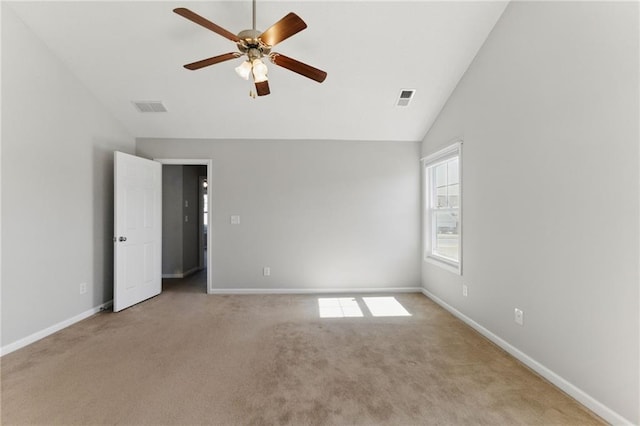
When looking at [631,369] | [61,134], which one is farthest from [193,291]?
[631,369]

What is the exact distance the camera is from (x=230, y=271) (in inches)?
179

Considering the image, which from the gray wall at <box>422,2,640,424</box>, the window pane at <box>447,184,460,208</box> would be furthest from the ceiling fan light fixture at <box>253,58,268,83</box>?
the window pane at <box>447,184,460,208</box>

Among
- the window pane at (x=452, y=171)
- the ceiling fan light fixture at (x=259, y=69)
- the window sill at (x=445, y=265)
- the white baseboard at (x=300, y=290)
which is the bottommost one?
the white baseboard at (x=300, y=290)

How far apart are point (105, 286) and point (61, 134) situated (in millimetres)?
1891

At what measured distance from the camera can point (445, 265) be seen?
152 inches

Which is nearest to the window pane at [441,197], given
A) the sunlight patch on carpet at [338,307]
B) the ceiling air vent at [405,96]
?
the ceiling air vent at [405,96]

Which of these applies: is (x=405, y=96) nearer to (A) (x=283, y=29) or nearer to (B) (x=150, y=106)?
(A) (x=283, y=29)

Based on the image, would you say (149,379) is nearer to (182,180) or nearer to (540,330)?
(540,330)

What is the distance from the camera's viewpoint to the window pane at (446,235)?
3.91m

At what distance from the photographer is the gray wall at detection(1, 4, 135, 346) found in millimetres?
2666

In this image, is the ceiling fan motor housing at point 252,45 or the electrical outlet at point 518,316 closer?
the ceiling fan motor housing at point 252,45

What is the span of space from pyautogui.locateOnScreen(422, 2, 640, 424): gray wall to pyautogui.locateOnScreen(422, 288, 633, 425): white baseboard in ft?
0.11

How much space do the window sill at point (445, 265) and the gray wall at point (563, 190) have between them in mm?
410

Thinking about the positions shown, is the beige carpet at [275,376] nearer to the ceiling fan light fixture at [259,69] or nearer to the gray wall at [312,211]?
the gray wall at [312,211]
